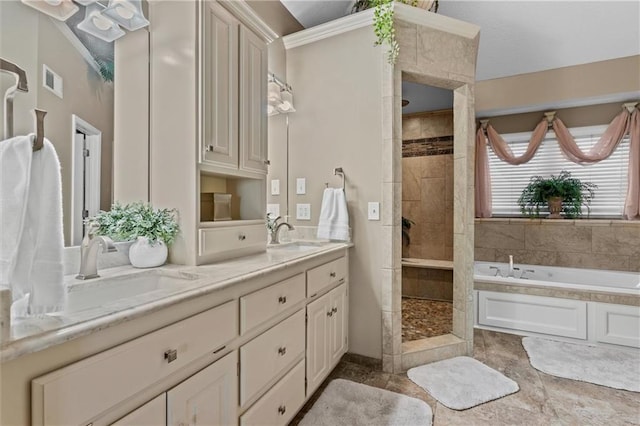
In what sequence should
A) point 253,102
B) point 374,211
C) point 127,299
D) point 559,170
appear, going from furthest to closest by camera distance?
point 559,170
point 374,211
point 253,102
point 127,299

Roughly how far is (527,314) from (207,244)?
3.08 meters

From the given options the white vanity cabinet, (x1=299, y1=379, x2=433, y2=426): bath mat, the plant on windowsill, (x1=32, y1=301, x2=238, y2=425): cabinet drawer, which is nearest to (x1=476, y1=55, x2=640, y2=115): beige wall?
the plant on windowsill

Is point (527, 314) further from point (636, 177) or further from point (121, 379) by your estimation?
point (121, 379)

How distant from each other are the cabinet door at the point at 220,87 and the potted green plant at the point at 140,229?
376 millimetres

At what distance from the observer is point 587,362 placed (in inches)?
99.7

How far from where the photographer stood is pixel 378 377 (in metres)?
2.33

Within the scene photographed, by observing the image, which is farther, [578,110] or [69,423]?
[578,110]

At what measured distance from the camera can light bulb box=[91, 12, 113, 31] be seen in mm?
1394

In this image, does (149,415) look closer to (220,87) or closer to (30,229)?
(30,229)

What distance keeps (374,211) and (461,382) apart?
1360 millimetres

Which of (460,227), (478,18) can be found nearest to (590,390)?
(460,227)

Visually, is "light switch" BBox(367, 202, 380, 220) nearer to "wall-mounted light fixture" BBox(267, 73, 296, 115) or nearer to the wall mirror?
"wall-mounted light fixture" BBox(267, 73, 296, 115)

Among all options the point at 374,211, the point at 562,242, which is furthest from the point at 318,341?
the point at 562,242

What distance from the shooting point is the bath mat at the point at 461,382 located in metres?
2.07
